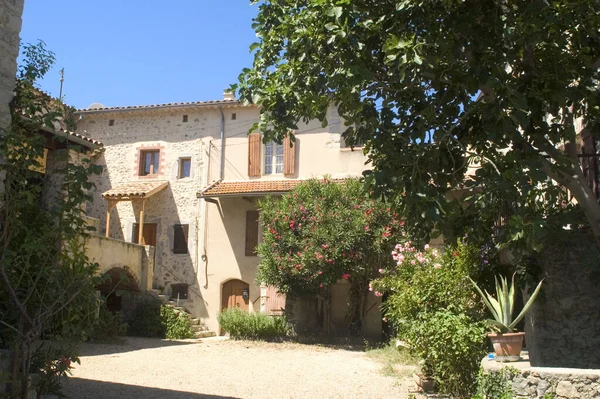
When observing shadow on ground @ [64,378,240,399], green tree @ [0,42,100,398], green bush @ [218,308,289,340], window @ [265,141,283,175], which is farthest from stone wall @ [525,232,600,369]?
window @ [265,141,283,175]

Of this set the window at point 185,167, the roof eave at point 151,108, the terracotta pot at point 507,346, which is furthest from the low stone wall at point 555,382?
the window at point 185,167

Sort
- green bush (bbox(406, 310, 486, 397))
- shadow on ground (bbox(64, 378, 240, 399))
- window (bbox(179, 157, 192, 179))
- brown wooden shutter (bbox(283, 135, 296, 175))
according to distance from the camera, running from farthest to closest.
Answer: window (bbox(179, 157, 192, 179)) < brown wooden shutter (bbox(283, 135, 296, 175)) < shadow on ground (bbox(64, 378, 240, 399)) < green bush (bbox(406, 310, 486, 397))

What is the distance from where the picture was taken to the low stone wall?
18.3 ft

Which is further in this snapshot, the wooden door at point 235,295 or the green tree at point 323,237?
the wooden door at point 235,295

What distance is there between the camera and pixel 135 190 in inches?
770

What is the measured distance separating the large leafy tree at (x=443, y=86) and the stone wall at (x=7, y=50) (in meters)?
2.44

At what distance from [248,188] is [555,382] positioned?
45.9 ft

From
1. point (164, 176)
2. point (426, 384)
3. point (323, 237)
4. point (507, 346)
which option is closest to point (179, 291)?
point (164, 176)

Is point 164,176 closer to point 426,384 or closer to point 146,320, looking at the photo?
point 146,320

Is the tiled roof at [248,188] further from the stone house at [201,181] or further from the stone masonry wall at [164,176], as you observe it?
the stone masonry wall at [164,176]

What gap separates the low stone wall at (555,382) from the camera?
18.3 feet

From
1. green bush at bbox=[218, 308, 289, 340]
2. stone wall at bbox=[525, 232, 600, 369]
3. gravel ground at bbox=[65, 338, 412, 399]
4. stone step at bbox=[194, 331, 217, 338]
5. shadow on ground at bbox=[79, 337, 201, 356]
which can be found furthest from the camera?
stone step at bbox=[194, 331, 217, 338]

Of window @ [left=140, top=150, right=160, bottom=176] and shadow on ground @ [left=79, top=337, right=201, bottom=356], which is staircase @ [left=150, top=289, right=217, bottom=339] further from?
window @ [left=140, top=150, right=160, bottom=176]

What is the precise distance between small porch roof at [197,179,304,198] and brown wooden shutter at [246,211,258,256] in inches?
42.5
